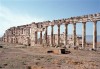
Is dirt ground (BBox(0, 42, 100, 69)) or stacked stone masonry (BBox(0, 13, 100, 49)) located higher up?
stacked stone masonry (BBox(0, 13, 100, 49))

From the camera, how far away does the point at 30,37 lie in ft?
186

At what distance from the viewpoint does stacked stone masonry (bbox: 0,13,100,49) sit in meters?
34.1

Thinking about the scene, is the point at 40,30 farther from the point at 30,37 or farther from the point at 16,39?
the point at 16,39

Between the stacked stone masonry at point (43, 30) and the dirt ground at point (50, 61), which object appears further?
the stacked stone masonry at point (43, 30)

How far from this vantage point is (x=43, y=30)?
4912 cm

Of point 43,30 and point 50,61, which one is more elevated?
point 43,30

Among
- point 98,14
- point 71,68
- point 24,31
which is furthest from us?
point 24,31

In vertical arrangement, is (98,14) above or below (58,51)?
above

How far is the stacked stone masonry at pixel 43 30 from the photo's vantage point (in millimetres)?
34138

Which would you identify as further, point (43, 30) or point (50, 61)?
point (43, 30)

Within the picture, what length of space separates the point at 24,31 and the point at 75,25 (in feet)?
90.1

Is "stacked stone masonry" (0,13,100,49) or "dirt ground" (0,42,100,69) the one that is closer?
"dirt ground" (0,42,100,69)

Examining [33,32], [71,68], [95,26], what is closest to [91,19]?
[95,26]

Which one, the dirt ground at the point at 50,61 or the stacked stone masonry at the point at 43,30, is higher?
the stacked stone masonry at the point at 43,30
